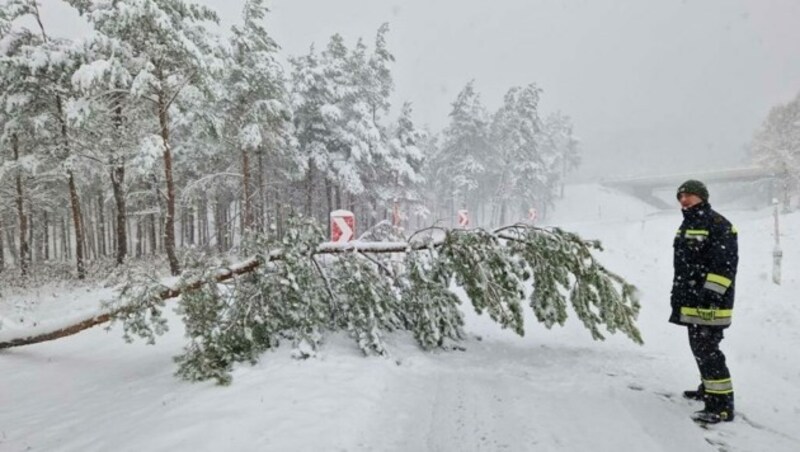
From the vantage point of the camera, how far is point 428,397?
4977mm

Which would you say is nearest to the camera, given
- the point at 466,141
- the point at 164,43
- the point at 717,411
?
the point at 717,411

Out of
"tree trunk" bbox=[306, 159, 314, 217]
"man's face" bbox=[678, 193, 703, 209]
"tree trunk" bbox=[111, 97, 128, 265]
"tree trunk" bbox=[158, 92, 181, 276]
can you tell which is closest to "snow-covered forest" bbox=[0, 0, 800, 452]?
"tree trunk" bbox=[158, 92, 181, 276]

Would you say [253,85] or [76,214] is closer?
[76,214]

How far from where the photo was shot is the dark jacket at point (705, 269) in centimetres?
437

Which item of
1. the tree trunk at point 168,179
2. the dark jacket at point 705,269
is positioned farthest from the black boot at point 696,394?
the tree trunk at point 168,179

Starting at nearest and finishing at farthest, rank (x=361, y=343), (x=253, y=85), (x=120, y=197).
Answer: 1. (x=361, y=343)
2. (x=120, y=197)
3. (x=253, y=85)

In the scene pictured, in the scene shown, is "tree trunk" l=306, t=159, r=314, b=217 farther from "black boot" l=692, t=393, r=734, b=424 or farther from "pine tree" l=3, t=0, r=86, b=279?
"black boot" l=692, t=393, r=734, b=424

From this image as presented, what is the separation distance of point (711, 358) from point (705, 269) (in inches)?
33.9

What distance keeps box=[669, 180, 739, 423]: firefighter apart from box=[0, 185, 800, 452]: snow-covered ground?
0.28 meters

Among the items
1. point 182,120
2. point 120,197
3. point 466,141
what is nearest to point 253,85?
point 182,120

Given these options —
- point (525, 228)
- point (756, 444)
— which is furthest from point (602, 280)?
point (756, 444)

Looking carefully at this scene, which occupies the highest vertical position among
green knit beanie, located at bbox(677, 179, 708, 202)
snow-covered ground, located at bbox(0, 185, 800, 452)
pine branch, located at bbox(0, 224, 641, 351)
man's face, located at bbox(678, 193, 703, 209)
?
green knit beanie, located at bbox(677, 179, 708, 202)

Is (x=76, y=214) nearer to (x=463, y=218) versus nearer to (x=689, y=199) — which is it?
(x=463, y=218)

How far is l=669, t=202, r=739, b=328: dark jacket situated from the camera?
437 cm
